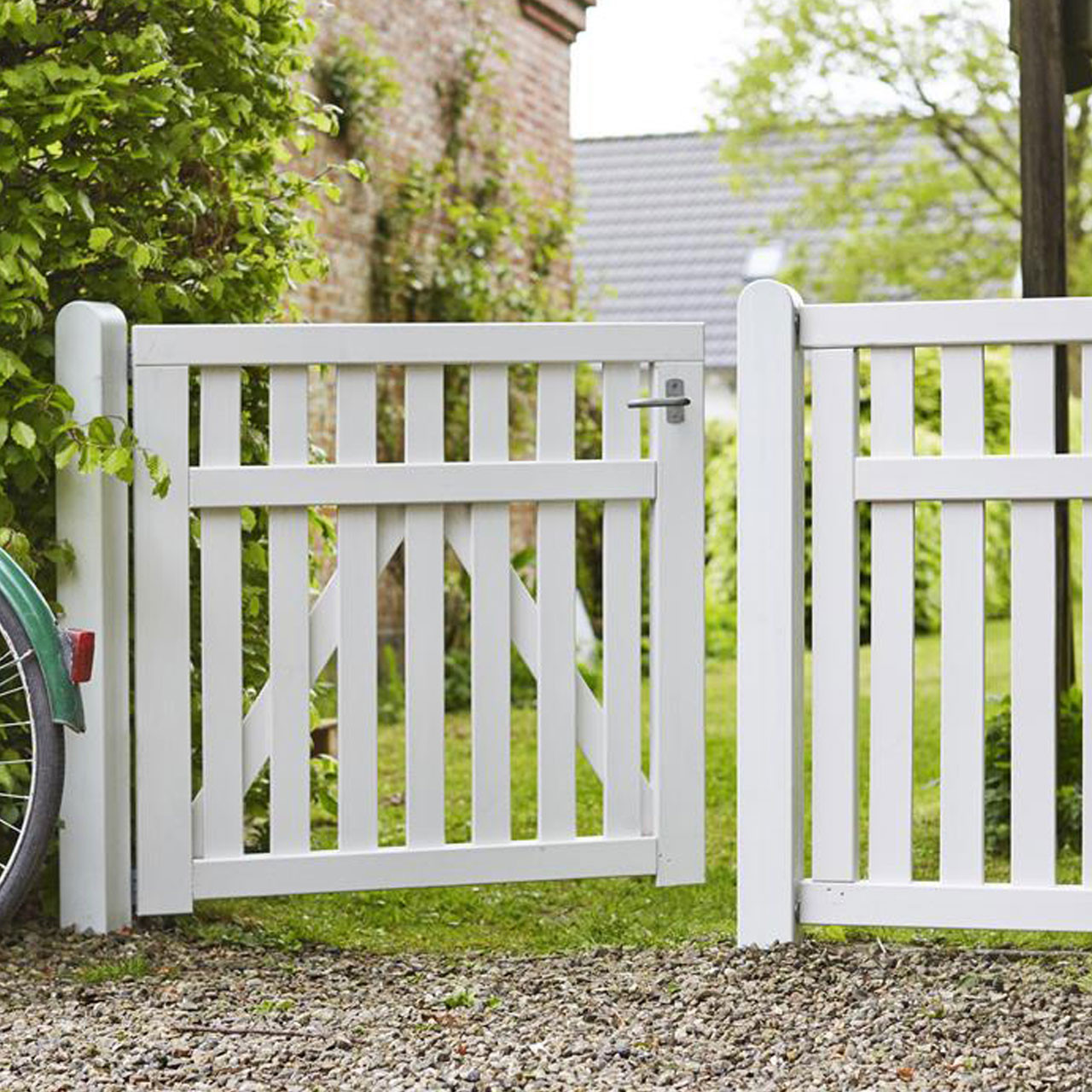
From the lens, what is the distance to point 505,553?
3721mm

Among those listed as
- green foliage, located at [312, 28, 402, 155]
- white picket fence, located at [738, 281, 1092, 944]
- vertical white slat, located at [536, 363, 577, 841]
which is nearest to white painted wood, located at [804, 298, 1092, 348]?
white picket fence, located at [738, 281, 1092, 944]

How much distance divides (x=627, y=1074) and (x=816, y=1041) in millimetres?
340

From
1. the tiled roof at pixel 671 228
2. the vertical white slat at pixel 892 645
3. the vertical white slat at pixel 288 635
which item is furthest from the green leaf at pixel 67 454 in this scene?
the tiled roof at pixel 671 228

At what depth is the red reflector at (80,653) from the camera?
11.0 ft

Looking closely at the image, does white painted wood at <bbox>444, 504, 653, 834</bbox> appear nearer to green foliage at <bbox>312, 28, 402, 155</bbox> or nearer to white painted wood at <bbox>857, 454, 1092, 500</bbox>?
white painted wood at <bbox>857, 454, 1092, 500</bbox>

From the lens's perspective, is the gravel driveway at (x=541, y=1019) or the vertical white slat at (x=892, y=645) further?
the vertical white slat at (x=892, y=645)

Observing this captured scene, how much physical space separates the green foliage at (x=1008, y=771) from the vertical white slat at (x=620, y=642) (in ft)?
4.77

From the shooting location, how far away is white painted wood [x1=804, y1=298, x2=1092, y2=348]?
11.0 ft

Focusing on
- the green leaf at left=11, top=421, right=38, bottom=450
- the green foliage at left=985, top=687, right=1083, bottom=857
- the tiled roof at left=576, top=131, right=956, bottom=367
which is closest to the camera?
the green leaf at left=11, top=421, right=38, bottom=450

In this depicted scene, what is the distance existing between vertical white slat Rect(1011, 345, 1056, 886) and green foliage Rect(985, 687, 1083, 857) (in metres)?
1.43

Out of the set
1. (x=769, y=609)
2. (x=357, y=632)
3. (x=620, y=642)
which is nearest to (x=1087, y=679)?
(x=769, y=609)

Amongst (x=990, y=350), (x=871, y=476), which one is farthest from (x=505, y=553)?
(x=990, y=350)

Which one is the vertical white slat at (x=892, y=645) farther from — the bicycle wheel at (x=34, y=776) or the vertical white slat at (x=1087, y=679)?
the bicycle wheel at (x=34, y=776)

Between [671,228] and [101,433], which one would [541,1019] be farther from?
[671,228]
